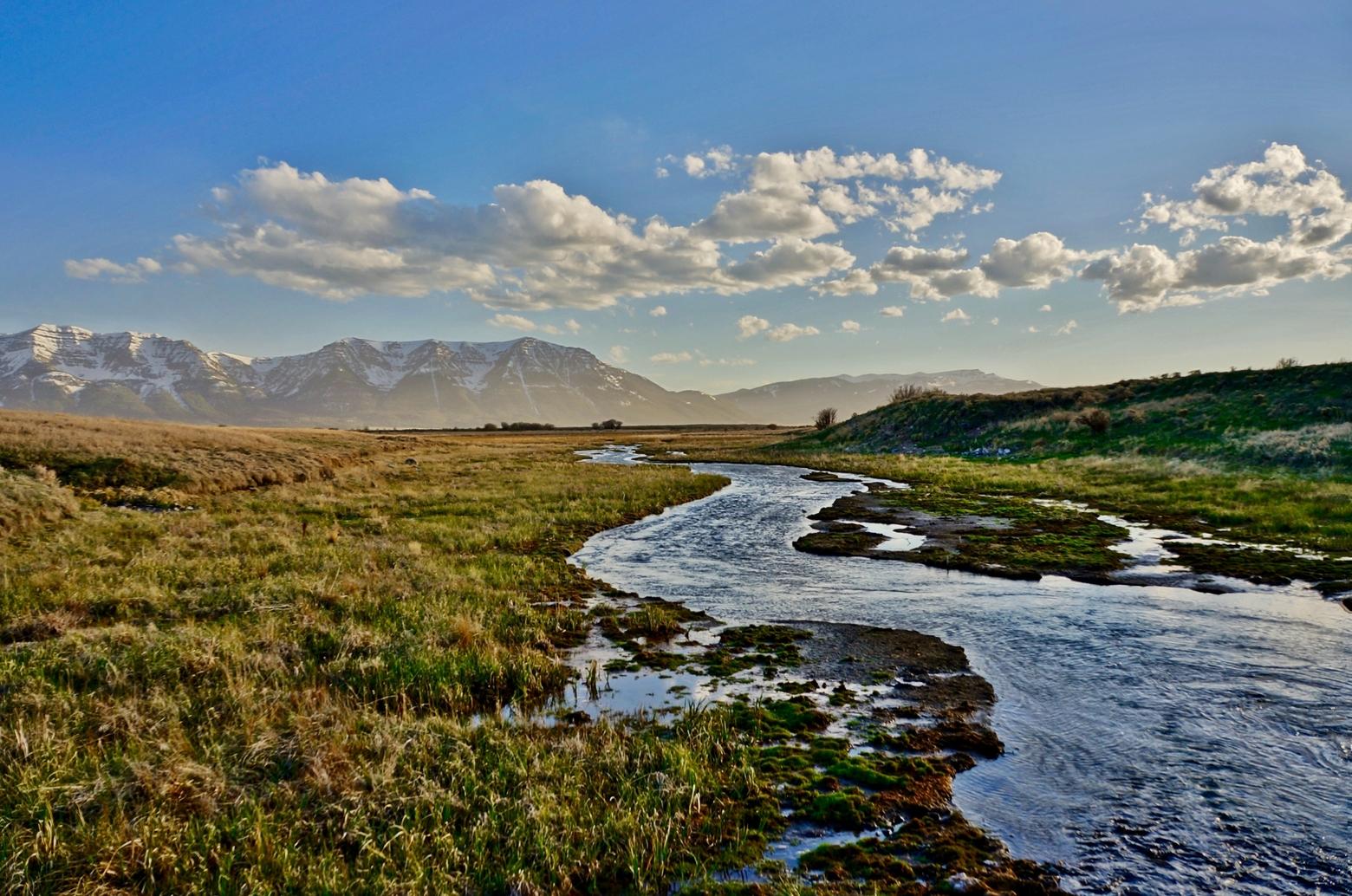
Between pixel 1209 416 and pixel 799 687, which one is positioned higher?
pixel 1209 416

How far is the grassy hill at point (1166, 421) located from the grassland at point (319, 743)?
45808 millimetres

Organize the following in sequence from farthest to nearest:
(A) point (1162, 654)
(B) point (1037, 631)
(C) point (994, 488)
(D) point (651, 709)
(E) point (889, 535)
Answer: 1. (C) point (994, 488)
2. (E) point (889, 535)
3. (B) point (1037, 631)
4. (A) point (1162, 654)
5. (D) point (651, 709)

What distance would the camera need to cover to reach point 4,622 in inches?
524

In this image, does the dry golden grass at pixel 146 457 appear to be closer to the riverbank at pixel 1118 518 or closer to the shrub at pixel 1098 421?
the riverbank at pixel 1118 518

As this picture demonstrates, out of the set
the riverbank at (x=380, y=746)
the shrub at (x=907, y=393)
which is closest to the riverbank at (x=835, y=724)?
the riverbank at (x=380, y=746)

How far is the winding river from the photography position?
701 cm

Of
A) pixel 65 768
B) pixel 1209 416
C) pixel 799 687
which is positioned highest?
pixel 1209 416

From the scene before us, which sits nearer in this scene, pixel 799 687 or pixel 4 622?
pixel 799 687

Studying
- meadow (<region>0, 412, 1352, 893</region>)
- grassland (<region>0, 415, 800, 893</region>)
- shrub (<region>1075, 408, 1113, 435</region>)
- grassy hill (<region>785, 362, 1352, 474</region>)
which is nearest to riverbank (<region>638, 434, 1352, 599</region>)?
meadow (<region>0, 412, 1352, 893</region>)

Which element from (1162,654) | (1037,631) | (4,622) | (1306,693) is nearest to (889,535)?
(1037,631)

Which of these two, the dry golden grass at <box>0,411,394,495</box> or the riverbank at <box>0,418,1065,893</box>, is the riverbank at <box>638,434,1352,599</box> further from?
the dry golden grass at <box>0,411,394,495</box>

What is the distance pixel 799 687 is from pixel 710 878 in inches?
219

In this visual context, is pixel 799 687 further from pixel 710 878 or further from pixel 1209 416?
pixel 1209 416

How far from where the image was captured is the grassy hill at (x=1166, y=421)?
42719 millimetres
